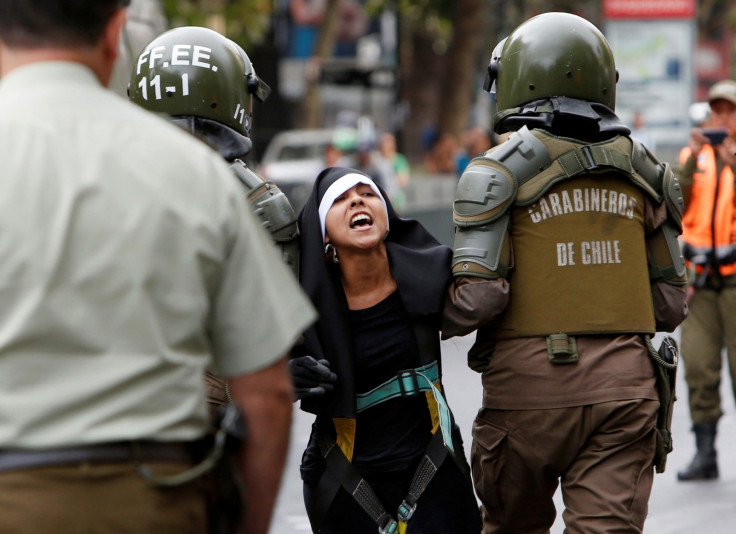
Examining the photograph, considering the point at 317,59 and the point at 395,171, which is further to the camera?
the point at 317,59

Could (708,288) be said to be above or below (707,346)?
above

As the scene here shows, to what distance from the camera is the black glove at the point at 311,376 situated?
3879 millimetres

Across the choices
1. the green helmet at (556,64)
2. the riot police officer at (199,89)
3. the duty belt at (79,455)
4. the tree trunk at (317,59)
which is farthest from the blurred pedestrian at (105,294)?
the tree trunk at (317,59)

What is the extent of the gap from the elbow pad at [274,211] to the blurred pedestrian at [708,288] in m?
3.70

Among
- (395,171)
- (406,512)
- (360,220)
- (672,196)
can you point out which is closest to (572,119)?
(672,196)

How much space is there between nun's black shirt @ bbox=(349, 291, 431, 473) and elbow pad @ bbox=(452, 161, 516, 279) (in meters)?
0.27

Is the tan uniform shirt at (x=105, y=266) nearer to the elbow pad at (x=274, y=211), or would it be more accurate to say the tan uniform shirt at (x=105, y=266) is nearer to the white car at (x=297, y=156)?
the elbow pad at (x=274, y=211)

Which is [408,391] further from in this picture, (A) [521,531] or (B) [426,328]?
(A) [521,531]

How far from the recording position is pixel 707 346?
7328 millimetres

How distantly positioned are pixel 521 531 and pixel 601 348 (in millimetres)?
627

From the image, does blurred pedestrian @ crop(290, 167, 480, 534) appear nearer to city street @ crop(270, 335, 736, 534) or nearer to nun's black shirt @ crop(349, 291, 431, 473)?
nun's black shirt @ crop(349, 291, 431, 473)

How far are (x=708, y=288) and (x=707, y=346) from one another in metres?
0.32

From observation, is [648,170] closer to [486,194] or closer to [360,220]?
[486,194]

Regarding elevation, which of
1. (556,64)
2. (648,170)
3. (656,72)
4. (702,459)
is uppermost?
(656,72)
